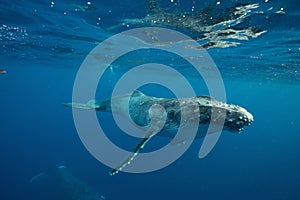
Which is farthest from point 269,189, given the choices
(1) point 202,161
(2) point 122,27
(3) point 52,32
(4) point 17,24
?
(4) point 17,24

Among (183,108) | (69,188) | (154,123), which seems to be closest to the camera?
(183,108)

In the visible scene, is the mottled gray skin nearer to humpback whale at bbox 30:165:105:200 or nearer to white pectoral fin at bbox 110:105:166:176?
white pectoral fin at bbox 110:105:166:176

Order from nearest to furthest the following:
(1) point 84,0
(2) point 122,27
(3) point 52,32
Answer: (1) point 84,0, (2) point 122,27, (3) point 52,32

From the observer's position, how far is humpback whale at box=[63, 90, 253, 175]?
5203 millimetres

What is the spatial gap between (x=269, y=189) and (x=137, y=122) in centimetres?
2936

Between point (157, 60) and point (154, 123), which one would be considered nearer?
point (154, 123)

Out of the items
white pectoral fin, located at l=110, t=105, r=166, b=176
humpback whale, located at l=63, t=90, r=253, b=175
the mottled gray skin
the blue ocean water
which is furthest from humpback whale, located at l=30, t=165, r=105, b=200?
white pectoral fin, located at l=110, t=105, r=166, b=176

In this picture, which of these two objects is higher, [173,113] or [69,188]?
[173,113]

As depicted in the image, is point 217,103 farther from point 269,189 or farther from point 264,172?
point 264,172

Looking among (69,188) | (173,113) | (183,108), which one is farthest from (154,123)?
(69,188)

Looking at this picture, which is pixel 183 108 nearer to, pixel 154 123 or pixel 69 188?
pixel 154 123

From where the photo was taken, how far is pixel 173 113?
21.1 ft

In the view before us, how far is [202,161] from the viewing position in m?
37.3

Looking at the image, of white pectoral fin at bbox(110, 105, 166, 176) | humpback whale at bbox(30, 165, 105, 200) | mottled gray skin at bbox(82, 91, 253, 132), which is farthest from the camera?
humpback whale at bbox(30, 165, 105, 200)
